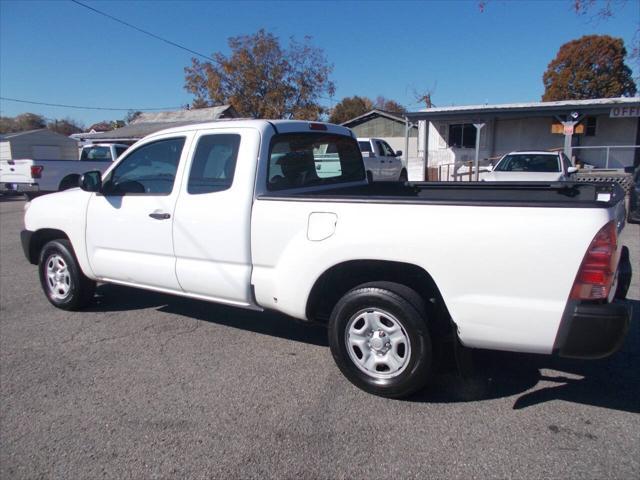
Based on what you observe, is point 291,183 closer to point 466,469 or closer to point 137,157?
point 137,157

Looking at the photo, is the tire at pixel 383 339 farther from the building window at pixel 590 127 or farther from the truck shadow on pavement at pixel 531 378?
the building window at pixel 590 127

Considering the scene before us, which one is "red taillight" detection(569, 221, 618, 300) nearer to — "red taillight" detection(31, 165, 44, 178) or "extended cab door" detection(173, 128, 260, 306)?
"extended cab door" detection(173, 128, 260, 306)

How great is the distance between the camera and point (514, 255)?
112 inches

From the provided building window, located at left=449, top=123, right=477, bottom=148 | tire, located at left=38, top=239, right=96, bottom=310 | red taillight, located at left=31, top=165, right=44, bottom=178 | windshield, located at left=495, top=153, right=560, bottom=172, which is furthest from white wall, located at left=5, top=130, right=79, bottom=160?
tire, located at left=38, top=239, right=96, bottom=310

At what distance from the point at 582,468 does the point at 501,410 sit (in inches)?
25.4

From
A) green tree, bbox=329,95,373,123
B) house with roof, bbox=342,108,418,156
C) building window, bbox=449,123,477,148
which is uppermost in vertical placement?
green tree, bbox=329,95,373,123

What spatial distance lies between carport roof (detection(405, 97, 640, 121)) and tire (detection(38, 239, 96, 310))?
58.0 ft

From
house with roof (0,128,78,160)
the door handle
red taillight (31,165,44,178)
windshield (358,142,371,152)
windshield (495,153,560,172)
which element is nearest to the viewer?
the door handle

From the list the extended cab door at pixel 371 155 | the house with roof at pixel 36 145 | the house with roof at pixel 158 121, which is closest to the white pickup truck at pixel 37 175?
the extended cab door at pixel 371 155

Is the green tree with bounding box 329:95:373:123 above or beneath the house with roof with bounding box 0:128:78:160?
above

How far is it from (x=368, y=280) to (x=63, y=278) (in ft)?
11.7

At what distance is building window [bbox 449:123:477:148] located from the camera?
25625 mm

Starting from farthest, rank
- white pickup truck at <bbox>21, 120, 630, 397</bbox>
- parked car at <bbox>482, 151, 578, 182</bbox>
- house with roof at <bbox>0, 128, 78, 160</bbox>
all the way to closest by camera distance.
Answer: house with roof at <bbox>0, 128, 78, 160</bbox> → parked car at <bbox>482, 151, 578, 182</bbox> → white pickup truck at <bbox>21, 120, 630, 397</bbox>

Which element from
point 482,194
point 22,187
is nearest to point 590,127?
point 482,194
